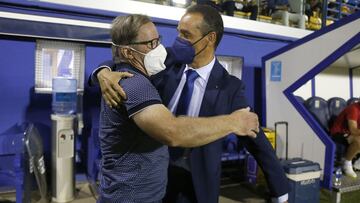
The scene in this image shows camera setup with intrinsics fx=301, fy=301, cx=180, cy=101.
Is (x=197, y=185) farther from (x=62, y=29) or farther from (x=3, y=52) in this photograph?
(x=3, y=52)

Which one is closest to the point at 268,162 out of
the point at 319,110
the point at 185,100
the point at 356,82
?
the point at 185,100

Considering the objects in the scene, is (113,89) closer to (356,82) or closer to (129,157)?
(129,157)

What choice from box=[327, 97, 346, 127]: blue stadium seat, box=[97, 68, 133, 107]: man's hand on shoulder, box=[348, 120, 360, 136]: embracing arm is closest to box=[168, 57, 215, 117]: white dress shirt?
box=[97, 68, 133, 107]: man's hand on shoulder

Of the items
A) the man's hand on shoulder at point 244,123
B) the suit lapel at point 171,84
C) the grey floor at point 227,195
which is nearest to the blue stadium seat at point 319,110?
the grey floor at point 227,195

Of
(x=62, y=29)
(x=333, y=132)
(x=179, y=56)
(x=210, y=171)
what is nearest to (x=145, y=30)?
(x=179, y=56)

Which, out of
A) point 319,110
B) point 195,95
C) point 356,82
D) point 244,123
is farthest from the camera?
point 356,82

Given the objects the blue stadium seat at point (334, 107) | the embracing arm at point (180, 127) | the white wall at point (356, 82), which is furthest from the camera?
the white wall at point (356, 82)

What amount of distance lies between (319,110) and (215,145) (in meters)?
3.20

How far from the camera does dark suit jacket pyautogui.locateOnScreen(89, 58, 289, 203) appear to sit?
4.70ft

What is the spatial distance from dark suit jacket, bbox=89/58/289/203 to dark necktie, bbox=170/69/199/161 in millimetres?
50

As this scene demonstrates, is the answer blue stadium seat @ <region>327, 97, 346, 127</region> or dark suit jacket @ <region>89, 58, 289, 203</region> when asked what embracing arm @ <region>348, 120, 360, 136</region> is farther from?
dark suit jacket @ <region>89, 58, 289, 203</region>

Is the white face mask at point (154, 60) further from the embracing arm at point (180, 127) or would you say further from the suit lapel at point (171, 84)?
the embracing arm at point (180, 127)

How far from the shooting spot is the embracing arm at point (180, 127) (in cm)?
101

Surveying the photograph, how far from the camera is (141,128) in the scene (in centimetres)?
102
